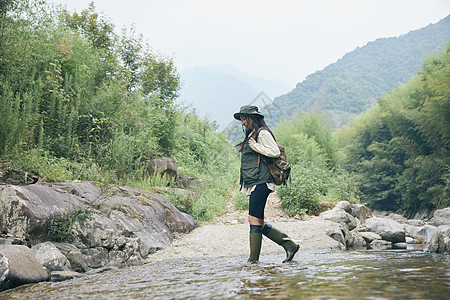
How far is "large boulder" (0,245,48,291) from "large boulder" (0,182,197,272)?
1.64 feet

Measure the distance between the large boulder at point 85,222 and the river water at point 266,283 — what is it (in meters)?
0.64

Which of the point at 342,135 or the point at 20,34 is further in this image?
the point at 342,135

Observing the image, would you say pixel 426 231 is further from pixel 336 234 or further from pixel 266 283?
pixel 266 283

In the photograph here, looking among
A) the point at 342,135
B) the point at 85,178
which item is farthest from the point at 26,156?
the point at 342,135

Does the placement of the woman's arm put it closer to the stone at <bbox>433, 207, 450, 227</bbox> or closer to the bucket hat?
the bucket hat

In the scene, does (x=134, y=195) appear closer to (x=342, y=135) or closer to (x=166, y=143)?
(x=166, y=143)

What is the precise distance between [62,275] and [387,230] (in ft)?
26.5

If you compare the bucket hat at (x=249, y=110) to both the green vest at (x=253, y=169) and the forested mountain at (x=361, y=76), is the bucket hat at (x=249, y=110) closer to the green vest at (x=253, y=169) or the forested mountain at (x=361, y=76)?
the green vest at (x=253, y=169)

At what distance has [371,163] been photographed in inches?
1152

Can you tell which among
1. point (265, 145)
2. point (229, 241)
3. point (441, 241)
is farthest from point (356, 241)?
point (265, 145)

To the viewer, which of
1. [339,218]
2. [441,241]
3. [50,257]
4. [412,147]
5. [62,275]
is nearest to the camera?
[62,275]

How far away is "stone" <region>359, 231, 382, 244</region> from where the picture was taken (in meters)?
8.77

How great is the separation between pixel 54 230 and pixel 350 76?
292 ft

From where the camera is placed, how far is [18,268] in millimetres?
3361
